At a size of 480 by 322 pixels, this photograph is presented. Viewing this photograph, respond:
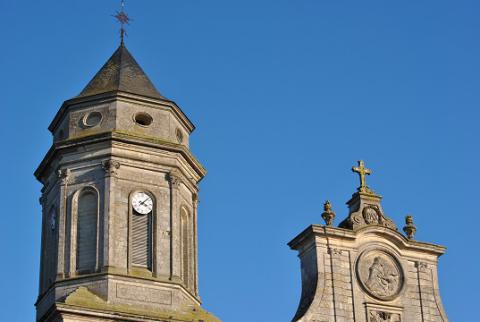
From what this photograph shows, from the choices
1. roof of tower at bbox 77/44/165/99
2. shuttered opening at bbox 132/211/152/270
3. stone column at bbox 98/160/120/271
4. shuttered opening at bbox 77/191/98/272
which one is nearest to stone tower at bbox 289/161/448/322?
shuttered opening at bbox 132/211/152/270

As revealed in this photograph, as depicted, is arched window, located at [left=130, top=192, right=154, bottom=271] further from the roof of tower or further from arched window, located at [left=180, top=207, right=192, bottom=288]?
the roof of tower

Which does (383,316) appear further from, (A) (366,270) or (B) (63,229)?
(B) (63,229)

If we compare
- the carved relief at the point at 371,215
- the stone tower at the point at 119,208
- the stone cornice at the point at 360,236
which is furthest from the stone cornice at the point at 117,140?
the carved relief at the point at 371,215

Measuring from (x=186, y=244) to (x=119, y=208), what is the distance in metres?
2.37

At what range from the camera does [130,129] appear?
106 ft

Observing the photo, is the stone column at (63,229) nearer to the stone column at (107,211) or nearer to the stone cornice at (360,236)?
the stone column at (107,211)

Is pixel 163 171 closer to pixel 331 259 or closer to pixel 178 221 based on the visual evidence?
pixel 178 221

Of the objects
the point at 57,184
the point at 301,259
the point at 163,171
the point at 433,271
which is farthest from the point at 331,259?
the point at 57,184

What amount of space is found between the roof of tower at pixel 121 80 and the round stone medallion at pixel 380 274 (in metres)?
7.32

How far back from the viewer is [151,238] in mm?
31141

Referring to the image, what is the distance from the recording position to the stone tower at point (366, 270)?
100ft

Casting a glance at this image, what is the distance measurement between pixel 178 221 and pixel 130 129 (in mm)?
2838

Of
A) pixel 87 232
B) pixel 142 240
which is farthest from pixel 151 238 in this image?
pixel 87 232

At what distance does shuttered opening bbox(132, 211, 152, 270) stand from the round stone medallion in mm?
5504
